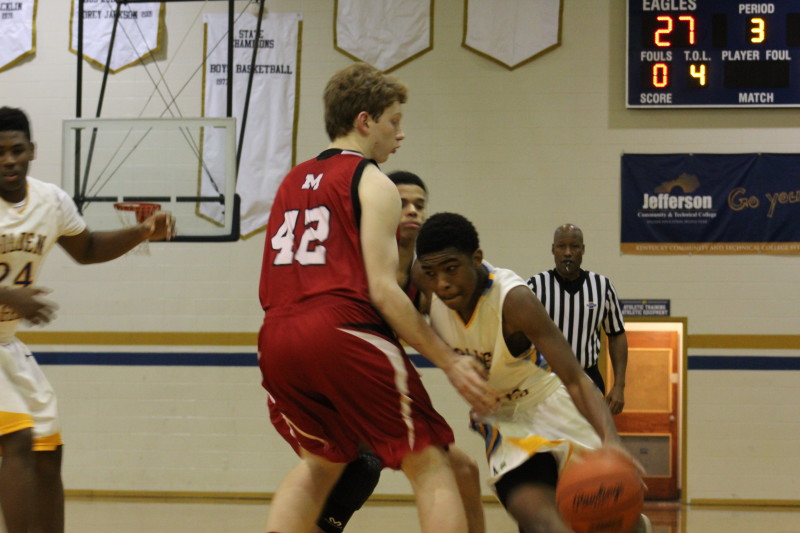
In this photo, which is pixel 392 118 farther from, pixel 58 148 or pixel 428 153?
pixel 58 148

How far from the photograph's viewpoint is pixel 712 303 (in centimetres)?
813

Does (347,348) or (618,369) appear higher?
(347,348)

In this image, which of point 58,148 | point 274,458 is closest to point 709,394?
point 274,458

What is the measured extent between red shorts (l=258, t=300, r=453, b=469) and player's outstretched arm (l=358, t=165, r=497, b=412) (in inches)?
2.9

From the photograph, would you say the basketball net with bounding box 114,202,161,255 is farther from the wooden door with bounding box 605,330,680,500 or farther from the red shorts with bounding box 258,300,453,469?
the wooden door with bounding box 605,330,680,500

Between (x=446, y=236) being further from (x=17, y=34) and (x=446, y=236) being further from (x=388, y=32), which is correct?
(x=17, y=34)

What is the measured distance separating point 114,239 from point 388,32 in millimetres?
5047

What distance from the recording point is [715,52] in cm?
793

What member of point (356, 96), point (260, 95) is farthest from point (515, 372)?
point (260, 95)

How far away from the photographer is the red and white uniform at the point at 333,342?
107 inches

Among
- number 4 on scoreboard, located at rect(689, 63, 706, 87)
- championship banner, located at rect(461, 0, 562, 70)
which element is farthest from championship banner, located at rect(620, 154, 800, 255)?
championship banner, located at rect(461, 0, 562, 70)

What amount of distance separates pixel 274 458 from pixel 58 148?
3.60 metres

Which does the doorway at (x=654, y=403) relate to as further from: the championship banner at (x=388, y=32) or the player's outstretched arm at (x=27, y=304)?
the player's outstretched arm at (x=27, y=304)

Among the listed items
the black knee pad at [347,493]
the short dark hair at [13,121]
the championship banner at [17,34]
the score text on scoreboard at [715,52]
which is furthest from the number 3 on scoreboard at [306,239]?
the championship banner at [17,34]
